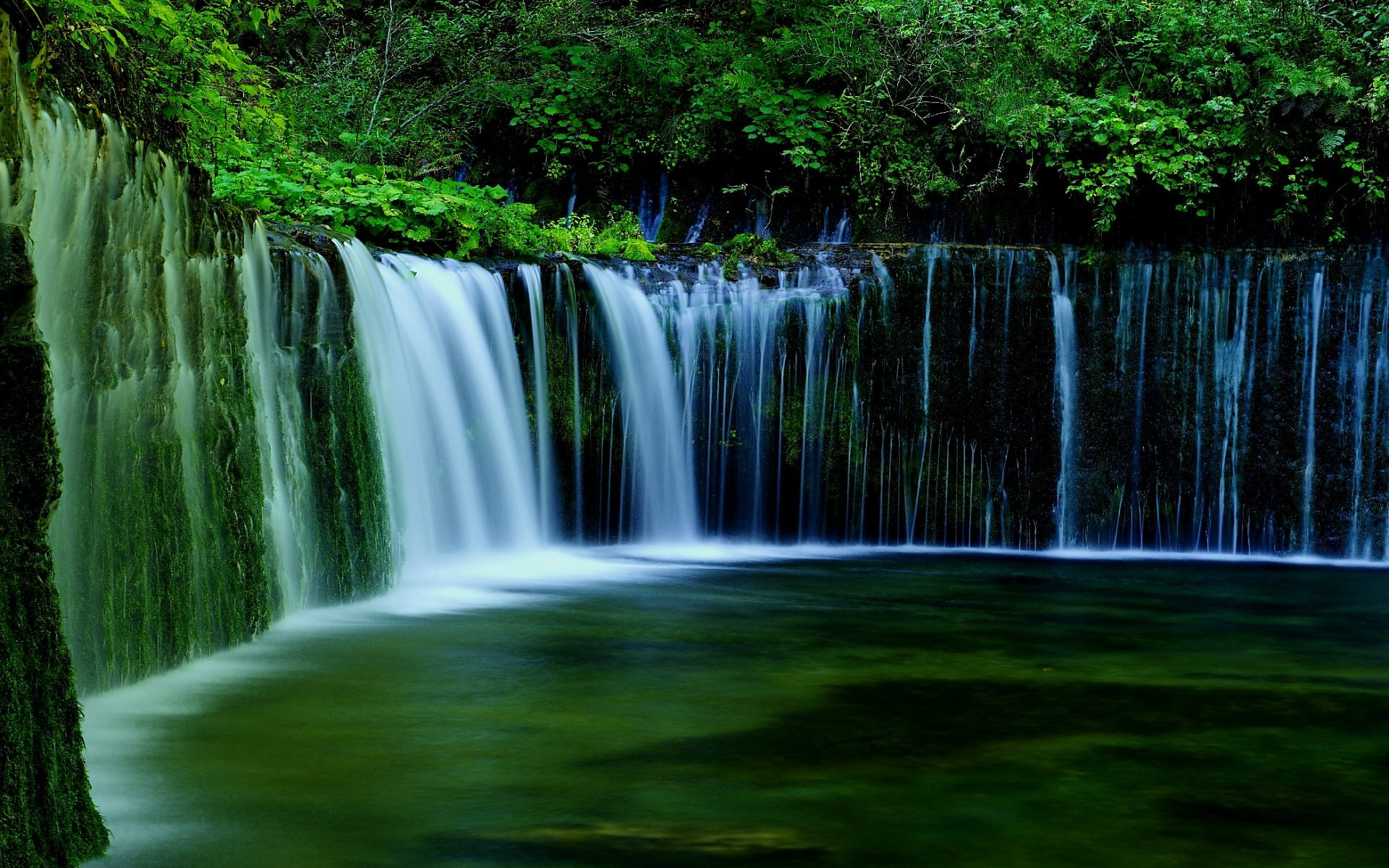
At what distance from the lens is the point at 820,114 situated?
45.3 feet

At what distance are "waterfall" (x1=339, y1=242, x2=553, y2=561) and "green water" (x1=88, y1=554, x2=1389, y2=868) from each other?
1.69 metres

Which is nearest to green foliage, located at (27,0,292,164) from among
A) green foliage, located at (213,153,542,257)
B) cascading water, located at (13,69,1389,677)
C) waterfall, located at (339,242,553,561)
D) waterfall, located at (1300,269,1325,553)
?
green foliage, located at (213,153,542,257)

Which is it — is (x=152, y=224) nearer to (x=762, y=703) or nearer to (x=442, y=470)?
(x=762, y=703)

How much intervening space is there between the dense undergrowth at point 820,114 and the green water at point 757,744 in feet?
14.9

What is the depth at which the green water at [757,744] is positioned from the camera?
3.77 m

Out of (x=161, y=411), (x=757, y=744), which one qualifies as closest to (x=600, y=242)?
(x=161, y=411)

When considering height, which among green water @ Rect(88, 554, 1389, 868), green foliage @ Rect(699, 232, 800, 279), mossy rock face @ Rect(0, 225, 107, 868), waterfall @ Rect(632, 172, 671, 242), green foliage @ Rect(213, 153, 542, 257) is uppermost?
waterfall @ Rect(632, 172, 671, 242)

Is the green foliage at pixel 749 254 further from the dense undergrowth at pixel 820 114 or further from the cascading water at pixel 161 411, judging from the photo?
the cascading water at pixel 161 411

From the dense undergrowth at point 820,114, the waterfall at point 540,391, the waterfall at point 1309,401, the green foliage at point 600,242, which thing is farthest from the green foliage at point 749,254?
the waterfall at point 1309,401

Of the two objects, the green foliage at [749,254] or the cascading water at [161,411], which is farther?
the green foliage at [749,254]

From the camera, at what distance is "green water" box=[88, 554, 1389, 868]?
3.77 metres

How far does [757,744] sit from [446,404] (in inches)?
205

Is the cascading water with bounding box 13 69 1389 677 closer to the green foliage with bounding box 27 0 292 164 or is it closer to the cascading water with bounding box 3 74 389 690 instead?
the green foliage with bounding box 27 0 292 164

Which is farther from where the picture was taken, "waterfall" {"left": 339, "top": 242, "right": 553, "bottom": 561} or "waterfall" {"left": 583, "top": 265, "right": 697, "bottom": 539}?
"waterfall" {"left": 583, "top": 265, "right": 697, "bottom": 539}
